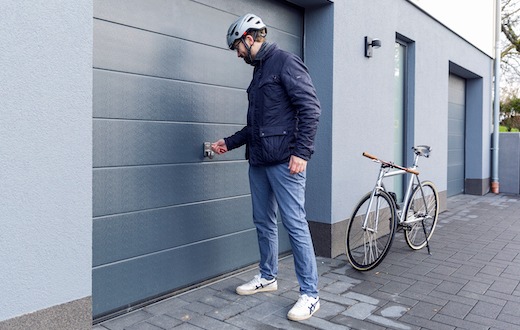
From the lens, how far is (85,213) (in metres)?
2.68

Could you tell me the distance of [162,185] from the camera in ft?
11.4

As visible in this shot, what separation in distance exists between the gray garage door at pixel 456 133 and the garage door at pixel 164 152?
6.66m

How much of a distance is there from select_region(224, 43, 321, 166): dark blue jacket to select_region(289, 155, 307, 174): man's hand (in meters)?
0.03

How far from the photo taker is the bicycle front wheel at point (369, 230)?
14.1 ft

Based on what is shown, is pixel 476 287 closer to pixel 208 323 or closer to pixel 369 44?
pixel 208 323

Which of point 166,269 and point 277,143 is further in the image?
point 166,269

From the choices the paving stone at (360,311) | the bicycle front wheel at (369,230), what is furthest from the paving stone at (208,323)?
the bicycle front wheel at (369,230)

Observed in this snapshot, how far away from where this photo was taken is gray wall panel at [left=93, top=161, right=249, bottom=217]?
3.10 metres

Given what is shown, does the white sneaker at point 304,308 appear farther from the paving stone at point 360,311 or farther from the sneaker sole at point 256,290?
the sneaker sole at point 256,290

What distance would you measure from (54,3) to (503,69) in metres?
21.9

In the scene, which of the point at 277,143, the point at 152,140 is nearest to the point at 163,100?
the point at 152,140

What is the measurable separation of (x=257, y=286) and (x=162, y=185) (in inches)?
41.3

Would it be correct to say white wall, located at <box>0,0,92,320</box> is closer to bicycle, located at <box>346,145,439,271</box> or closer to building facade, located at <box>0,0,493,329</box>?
building facade, located at <box>0,0,493,329</box>

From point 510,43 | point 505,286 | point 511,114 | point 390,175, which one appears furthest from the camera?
point 510,43
